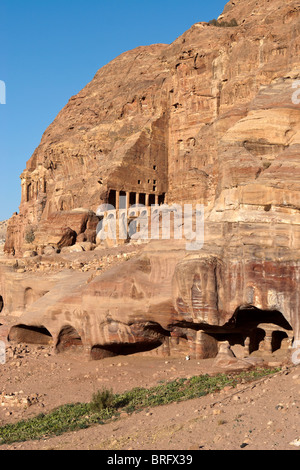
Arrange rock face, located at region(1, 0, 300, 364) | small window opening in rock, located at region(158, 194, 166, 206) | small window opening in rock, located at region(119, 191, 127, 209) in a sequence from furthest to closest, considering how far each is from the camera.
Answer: small window opening in rock, located at region(158, 194, 166, 206) < small window opening in rock, located at region(119, 191, 127, 209) < rock face, located at region(1, 0, 300, 364)

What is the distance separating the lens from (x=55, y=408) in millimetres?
12195

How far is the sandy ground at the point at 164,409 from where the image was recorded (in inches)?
293

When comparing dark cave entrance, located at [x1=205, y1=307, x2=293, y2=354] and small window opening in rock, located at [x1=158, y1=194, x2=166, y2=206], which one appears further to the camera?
small window opening in rock, located at [x1=158, y1=194, x2=166, y2=206]

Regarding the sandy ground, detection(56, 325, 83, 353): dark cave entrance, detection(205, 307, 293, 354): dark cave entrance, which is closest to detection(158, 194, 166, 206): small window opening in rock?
detection(56, 325, 83, 353): dark cave entrance

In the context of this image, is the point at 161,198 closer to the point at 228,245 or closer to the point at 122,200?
the point at 122,200

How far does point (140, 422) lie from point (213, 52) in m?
41.7

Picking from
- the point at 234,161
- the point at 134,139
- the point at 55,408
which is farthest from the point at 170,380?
the point at 134,139

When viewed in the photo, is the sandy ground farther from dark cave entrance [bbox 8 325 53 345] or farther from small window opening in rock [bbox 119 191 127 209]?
small window opening in rock [bbox 119 191 127 209]

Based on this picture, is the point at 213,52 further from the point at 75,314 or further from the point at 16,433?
the point at 16,433

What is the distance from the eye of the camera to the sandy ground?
7.45 meters

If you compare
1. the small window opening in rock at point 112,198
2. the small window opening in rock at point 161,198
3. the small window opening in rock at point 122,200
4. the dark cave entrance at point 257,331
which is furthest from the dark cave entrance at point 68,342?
the small window opening in rock at point 161,198

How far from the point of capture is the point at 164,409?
10164 millimetres

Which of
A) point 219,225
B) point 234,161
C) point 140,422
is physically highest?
point 234,161
